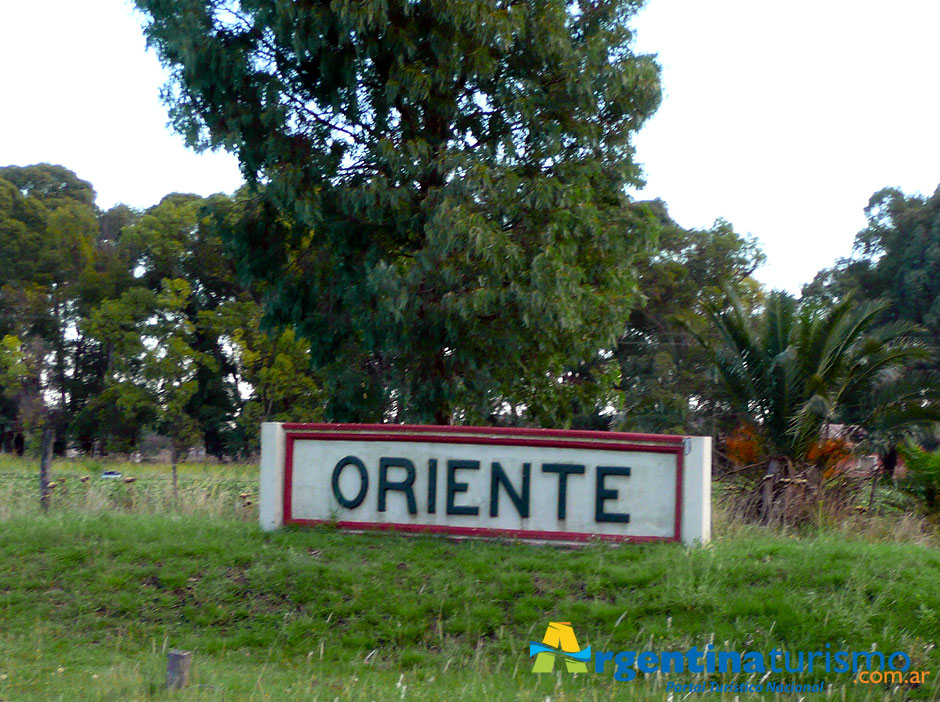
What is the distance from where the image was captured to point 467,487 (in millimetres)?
10164

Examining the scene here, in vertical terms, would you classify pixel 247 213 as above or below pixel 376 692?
above

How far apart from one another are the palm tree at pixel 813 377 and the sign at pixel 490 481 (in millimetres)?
3990

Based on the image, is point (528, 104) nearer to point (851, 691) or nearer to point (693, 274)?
point (851, 691)

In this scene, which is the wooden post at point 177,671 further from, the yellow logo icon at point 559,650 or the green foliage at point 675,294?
the green foliage at point 675,294

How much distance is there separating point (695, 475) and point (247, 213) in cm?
869

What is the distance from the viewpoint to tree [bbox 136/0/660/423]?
12375mm

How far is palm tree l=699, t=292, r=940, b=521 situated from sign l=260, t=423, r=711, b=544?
13.1ft

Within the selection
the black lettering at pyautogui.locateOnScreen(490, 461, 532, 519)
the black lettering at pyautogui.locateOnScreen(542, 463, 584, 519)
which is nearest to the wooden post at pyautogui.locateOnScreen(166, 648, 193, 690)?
the black lettering at pyautogui.locateOnScreen(490, 461, 532, 519)

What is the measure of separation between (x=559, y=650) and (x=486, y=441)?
2982 millimetres

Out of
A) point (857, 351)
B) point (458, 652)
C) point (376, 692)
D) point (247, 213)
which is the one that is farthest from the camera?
point (247, 213)

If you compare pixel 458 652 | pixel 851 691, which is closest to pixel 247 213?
pixel 458 652

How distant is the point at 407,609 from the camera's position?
27.1 ft

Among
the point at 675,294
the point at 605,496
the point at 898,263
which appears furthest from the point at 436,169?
the point at 898,263

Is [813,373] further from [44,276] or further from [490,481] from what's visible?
[44,276]
